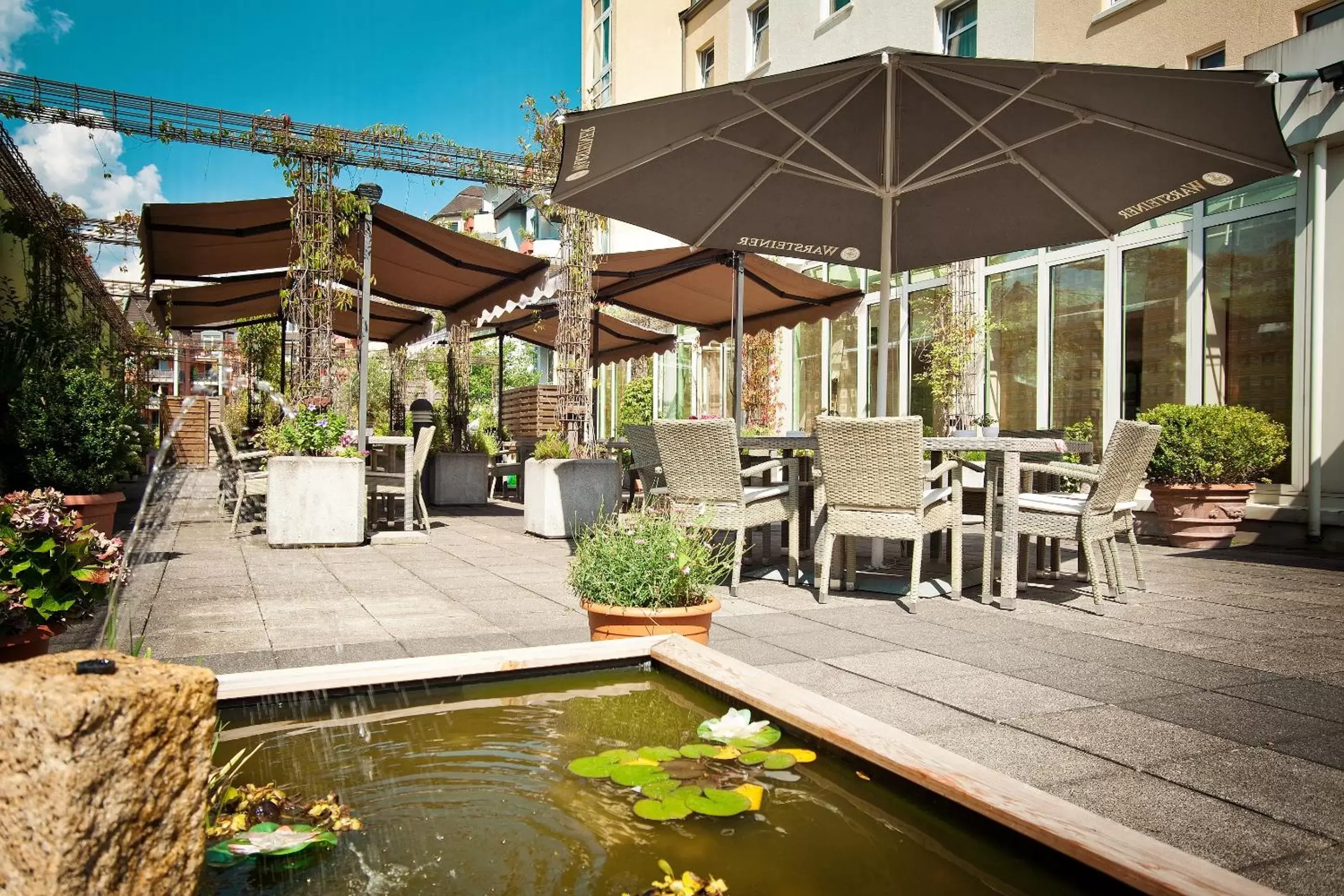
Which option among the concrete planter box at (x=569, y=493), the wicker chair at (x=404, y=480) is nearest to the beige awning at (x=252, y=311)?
the wicker chair at (x=404, y=480)

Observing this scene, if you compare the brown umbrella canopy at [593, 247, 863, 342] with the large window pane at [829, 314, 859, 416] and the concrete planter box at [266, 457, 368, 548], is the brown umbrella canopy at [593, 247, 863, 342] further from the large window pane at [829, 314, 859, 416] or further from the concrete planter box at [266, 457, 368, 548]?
the concrete planter box at [266, 457, 368, 548]

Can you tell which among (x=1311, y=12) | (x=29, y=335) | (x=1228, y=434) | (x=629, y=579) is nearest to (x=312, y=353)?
(x=29, y=335)

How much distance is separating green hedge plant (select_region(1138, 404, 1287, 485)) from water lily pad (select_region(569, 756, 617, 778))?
20.9 feet

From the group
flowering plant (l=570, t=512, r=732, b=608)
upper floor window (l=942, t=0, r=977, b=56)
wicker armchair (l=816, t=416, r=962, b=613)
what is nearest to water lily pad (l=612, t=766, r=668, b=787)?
flowering plant (l=570, t=512, r=732, b=608)

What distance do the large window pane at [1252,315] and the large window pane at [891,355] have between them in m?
4.52

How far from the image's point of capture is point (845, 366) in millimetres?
13812

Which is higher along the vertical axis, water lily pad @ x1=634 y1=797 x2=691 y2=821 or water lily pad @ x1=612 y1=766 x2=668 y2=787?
water lily pad @ x1=612 y1=766 x2=668 y2=787

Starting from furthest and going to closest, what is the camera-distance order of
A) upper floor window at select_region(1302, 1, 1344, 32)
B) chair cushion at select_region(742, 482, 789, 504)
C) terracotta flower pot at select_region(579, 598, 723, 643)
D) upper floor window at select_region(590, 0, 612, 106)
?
upper floor window at select_region(590, 0, 612, 106), upper floor window at select_region(1302, 1, 1344, 32), chair cushion at select_region(742, 482, 789, 504), terracotta flower pot at select_region(579, 598, 723, 643)

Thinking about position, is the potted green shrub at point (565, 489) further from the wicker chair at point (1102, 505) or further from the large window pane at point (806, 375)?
the large window pane at point (806, 375)

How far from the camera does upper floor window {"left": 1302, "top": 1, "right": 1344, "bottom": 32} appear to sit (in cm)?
752

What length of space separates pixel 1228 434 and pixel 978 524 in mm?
2082

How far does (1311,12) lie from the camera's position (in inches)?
305

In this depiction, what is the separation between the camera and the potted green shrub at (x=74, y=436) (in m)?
5.93

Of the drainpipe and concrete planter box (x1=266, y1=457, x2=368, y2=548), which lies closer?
A: concrete planter box (x1=266, y1=457, x2=368, y2=548)
